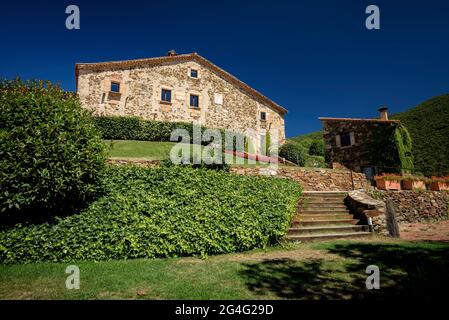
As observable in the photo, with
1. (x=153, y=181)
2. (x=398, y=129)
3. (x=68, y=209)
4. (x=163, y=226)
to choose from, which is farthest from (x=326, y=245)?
(x=398, y=129)

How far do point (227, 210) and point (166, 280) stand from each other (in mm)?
2782

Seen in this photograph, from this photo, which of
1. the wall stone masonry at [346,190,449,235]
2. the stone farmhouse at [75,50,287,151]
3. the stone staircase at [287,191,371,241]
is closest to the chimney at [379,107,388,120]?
the wall stone masonry at [346,190,449,235]

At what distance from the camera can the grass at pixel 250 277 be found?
12.9 feet

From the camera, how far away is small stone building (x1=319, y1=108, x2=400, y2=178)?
63.3ft

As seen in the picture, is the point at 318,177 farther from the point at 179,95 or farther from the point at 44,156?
the point at 179,95

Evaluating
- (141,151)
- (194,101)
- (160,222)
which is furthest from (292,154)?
(160,222)

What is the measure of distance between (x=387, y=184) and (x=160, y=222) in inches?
440

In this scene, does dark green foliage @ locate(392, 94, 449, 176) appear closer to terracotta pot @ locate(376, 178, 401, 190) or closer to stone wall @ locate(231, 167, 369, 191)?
terracotta pot @ locate(376, 178, 401, 190)

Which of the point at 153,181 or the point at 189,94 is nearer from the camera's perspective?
the point at 153,181

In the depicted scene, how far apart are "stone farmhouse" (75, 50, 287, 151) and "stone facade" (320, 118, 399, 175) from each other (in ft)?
19.1

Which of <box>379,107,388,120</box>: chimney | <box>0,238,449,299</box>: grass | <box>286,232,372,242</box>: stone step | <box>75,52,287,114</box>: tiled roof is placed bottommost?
<box>286,232,372,242</box>: stone step

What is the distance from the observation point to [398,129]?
61.6ft

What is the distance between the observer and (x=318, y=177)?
43.5ft
